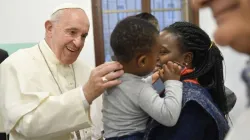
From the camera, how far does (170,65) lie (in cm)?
124

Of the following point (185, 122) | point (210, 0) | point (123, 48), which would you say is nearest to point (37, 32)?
point (123, 48)

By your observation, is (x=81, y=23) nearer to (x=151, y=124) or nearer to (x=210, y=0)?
(x=151, y=124)

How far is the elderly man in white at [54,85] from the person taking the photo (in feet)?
5.28

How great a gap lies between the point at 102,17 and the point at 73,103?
2002mm

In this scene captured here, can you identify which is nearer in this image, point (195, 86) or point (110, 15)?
point (195, 86)

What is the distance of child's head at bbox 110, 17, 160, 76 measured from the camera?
1283mm

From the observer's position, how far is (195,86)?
1.23 metres

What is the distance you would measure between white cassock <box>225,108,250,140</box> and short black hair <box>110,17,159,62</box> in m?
0.80

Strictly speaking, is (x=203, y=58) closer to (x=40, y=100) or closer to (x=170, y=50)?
(x=170, y=50)

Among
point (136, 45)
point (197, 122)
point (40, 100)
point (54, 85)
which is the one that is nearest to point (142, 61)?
point (136, 45)

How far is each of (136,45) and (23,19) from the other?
2432 millimetres

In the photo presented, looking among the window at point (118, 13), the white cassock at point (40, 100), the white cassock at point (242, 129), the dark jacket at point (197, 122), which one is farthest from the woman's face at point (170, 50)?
the window at point (118, 13)

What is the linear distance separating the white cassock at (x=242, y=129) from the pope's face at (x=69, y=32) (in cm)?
143

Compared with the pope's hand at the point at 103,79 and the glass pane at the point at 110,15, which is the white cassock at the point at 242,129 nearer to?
the pope's hand at the point at 103,79
